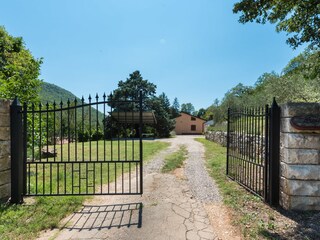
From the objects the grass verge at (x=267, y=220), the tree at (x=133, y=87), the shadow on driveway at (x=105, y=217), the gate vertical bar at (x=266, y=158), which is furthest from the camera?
the tree at (x=133, y=87)

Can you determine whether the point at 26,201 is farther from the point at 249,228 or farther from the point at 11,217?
the point at 249,228

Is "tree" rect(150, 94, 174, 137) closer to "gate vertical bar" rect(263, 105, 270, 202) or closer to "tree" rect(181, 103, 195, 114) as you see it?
"gate vertical bar" rect(263, 105, 270, 202)

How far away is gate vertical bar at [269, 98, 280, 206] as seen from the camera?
4.21m

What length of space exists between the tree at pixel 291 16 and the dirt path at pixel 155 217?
4.51m

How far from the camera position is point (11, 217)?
12.3ft

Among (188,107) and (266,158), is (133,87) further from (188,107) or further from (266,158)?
(188,107)

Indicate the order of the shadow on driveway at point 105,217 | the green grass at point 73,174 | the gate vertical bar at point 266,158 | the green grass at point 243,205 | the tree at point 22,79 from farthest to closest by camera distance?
the tree at point 22,79 → the green grass at point 73,174 → the gate vertical bar at point 266,158 → the shadow on driveway at point 105,217 → the green grass at point 243,205

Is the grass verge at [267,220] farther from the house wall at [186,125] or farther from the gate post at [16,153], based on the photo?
the house wall at [186,125]

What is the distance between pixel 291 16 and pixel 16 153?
7.55 metres

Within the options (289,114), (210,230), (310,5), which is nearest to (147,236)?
(210,230)

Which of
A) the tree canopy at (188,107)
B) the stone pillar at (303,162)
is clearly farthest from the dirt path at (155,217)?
the tree canopy at (188,107)

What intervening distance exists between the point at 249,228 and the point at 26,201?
13.6ft

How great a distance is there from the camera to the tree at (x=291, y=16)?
5656 millimetres

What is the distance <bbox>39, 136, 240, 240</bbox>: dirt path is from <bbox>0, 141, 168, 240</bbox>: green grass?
19 cm
